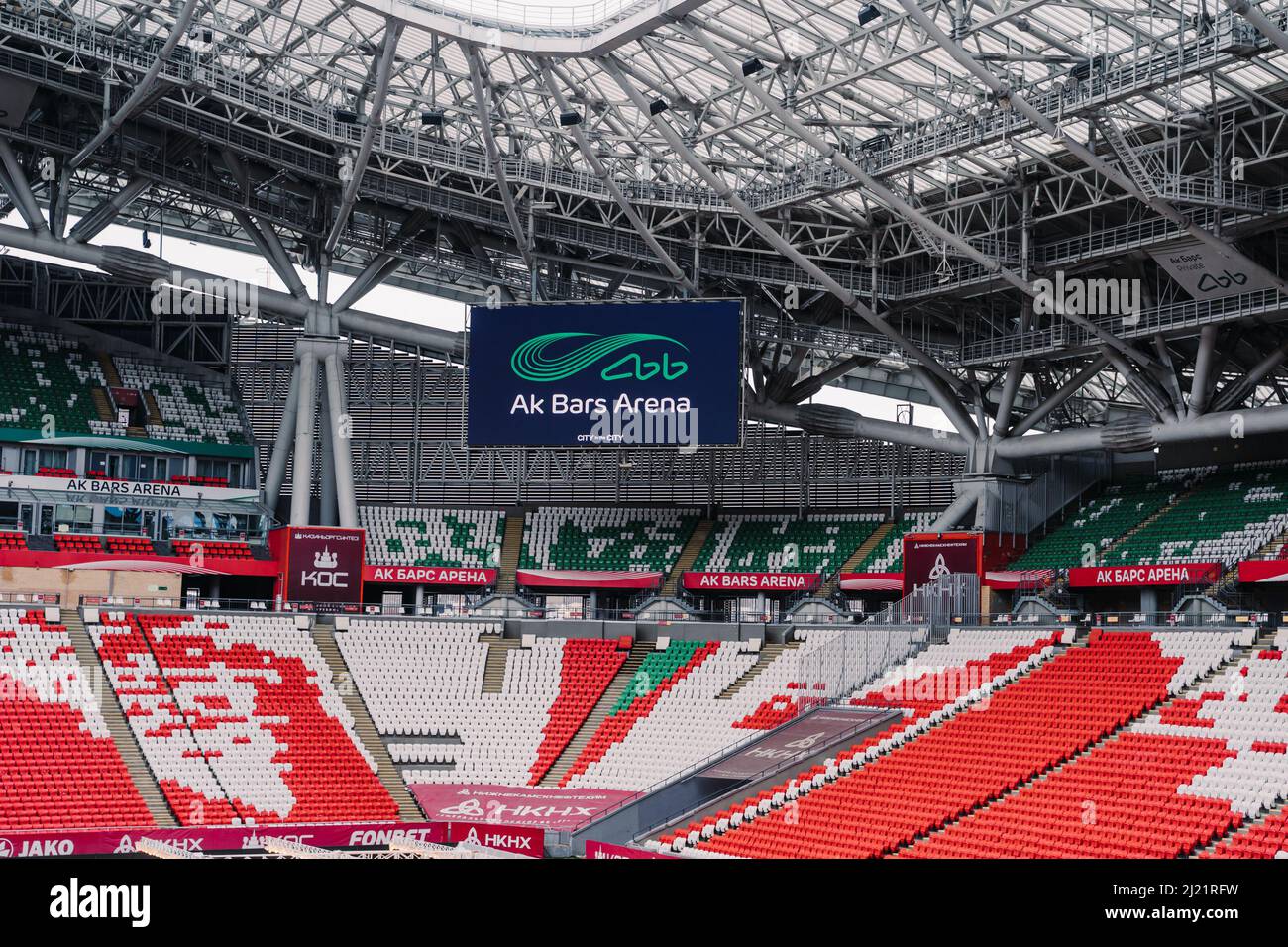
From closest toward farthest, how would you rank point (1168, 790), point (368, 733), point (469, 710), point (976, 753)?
point (1168, 790) → point (976, 753) → point (368, 733) → point (469, 710)

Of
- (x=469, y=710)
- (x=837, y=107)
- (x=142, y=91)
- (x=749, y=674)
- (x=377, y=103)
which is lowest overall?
(x=469, y=710)

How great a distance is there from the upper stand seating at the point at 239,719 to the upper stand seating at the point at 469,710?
147 cm

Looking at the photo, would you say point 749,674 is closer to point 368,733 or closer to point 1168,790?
point 368,733

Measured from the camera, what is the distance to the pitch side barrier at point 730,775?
1474 inches

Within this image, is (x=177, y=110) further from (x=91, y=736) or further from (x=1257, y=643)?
(x=1257, y=643)

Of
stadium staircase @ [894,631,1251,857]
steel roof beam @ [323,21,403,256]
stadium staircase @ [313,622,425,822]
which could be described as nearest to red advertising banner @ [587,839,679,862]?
stadium staircase @ [313,622,425,822]

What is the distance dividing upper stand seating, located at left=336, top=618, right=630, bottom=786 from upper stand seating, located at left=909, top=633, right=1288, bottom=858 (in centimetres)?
1544

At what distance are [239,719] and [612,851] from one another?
14854mm

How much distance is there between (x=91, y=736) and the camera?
4025 cm

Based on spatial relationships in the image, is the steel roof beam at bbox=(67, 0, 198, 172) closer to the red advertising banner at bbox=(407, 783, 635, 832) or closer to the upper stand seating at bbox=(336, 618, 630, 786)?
the upper stand seating at bbox=(336, 618, 630, 786)

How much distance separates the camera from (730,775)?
39.6 m

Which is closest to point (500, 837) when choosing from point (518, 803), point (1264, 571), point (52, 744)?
point (518, 803)

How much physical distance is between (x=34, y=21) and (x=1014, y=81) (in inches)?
1133
